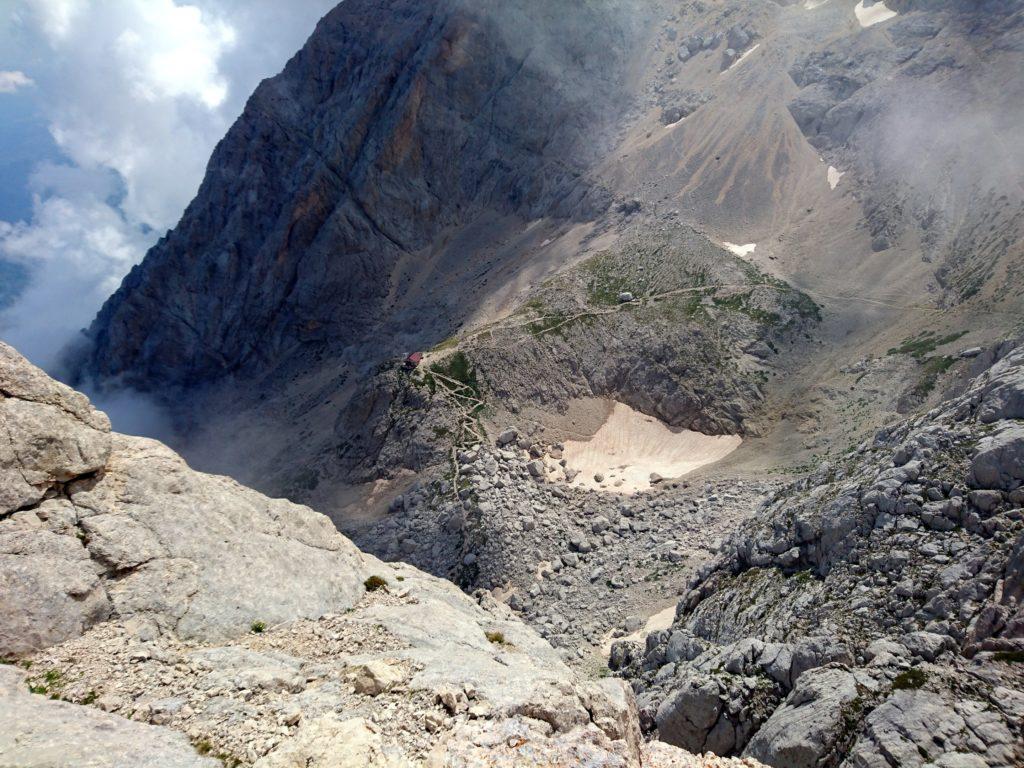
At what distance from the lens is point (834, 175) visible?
95.2 meters

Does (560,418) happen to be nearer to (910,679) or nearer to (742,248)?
(742,248)

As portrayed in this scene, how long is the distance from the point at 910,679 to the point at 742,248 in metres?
79.5

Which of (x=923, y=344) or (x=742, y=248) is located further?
(x=742, y=248)

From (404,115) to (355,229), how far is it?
24.0 meters

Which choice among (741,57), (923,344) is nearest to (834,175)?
(741,57)

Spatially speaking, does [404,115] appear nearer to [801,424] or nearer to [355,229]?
[355,229]

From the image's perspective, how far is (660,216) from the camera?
9556 cm

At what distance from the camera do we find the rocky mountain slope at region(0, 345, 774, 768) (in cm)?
1320

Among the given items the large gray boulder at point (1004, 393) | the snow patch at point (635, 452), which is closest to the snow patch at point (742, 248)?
the snow patch at point (635, 452)

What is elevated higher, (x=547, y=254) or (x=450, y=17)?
(x=450, y=17)

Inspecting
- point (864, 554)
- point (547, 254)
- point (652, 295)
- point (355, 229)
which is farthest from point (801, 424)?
point (355, 229)

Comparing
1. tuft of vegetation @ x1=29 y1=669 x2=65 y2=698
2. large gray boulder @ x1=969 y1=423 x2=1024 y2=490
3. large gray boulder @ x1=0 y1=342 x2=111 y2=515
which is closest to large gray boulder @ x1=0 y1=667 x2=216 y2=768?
tuft of vegetation @ x1=29 y1=669 x2=65 y2=698

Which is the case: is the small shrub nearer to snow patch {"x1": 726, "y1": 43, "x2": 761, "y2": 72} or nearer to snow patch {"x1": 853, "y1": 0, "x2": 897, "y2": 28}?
snow patch {"x1": 726, "y1": 43, "x2": 761, "y2": 72}

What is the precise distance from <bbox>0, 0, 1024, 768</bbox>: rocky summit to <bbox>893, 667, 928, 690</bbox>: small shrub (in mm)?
85
